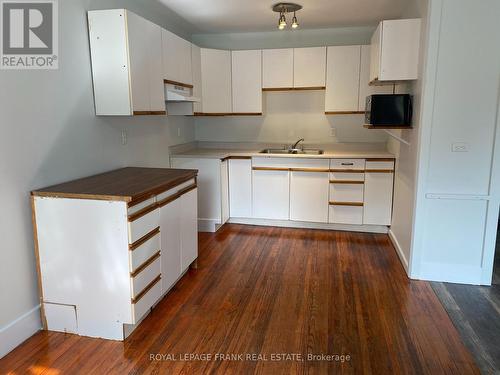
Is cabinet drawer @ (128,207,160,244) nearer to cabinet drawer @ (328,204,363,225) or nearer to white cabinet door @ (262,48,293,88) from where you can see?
cabinet drawer @ (328,204,363,225)

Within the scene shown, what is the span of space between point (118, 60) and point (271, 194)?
2.33 m

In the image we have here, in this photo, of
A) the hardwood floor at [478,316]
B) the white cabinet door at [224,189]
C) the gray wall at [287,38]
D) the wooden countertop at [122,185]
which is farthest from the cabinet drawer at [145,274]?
the gray wall at [287,38]

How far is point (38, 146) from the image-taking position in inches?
90.1

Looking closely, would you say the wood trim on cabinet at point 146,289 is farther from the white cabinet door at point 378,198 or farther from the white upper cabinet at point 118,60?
the white cabinet door at point 378,198

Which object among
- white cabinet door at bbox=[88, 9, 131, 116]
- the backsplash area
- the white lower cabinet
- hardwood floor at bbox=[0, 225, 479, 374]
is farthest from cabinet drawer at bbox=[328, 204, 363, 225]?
white cabinet door at bbox=[88, 9, 131, 116]

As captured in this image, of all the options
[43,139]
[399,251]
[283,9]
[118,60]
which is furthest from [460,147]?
[43,139]

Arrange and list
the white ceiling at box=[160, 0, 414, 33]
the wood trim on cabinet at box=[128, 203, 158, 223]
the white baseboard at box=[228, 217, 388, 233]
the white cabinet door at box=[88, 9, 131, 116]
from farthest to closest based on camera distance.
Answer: the white baseboard at box=[228, 217, 388, 233]
the white ceiling at box=[160, 0, 414, 33]
the white cabinet door at box=[88, 9, 131, 116]
the wood trim on cabinet at box=[128, 203, 158, 223]

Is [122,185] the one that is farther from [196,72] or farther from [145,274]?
[196,72]

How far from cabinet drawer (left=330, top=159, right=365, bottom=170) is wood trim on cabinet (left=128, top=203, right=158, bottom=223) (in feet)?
7.73

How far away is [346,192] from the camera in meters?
4.20

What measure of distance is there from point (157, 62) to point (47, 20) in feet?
3.00

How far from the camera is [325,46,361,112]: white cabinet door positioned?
426 cm

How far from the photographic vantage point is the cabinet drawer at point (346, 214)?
4223 millimetres

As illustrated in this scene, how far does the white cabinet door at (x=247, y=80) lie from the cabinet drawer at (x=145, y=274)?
2.61 meters
